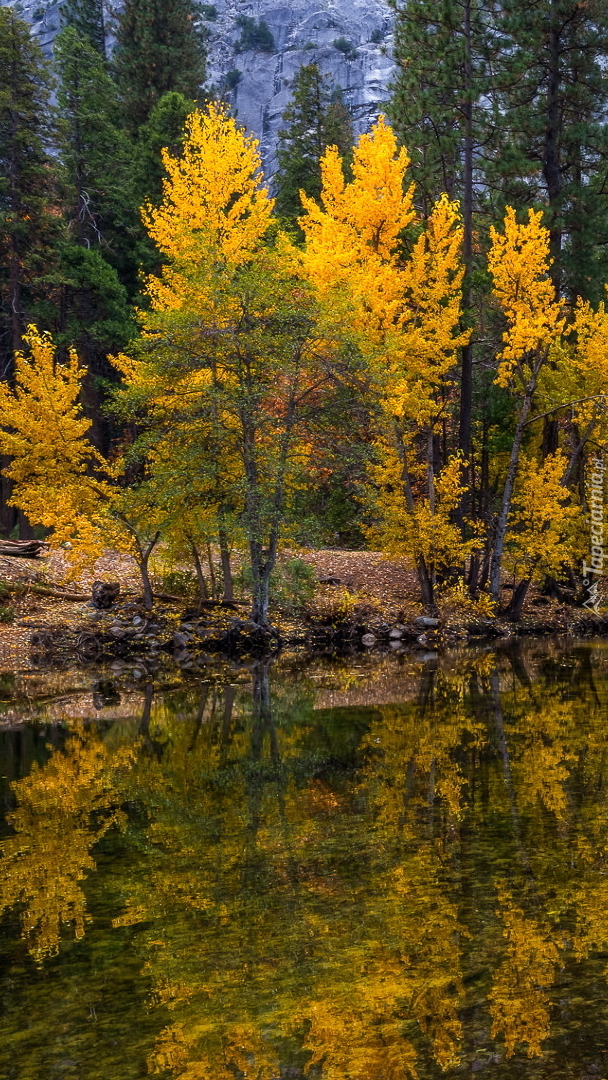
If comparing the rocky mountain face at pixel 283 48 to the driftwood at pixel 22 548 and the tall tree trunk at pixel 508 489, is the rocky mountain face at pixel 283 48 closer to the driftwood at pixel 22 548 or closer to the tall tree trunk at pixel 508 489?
the tall tree trunk at pixel 508 489

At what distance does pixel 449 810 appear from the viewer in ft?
22.1

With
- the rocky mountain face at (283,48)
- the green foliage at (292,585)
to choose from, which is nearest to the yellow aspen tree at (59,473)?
the green foliage at (292,585)

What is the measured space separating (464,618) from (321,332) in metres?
7.04

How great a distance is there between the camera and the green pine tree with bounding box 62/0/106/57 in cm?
3981

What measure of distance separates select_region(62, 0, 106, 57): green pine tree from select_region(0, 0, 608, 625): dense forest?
1705 cm

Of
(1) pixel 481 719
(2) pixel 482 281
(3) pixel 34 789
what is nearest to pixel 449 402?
(2) pixel 482 281

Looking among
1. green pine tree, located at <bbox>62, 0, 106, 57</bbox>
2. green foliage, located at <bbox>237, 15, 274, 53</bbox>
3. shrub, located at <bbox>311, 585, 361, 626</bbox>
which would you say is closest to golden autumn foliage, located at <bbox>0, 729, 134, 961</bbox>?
shrub, located at <bbox>311, 585, 361, 626</bbox>

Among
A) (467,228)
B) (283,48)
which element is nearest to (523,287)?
(467,228)

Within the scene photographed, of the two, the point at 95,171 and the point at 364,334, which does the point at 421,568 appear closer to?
the point at 364,334

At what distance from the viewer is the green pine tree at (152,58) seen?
1257 inches

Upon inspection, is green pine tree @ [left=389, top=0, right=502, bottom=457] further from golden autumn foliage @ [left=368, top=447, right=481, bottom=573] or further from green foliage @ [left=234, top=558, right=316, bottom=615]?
green foliage @ [left=234, top=558, right=316, bottom=615]

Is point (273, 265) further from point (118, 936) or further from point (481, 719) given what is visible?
point (118, 936)

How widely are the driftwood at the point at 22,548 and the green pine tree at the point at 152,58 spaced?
18.1m

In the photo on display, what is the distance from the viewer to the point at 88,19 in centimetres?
4053
